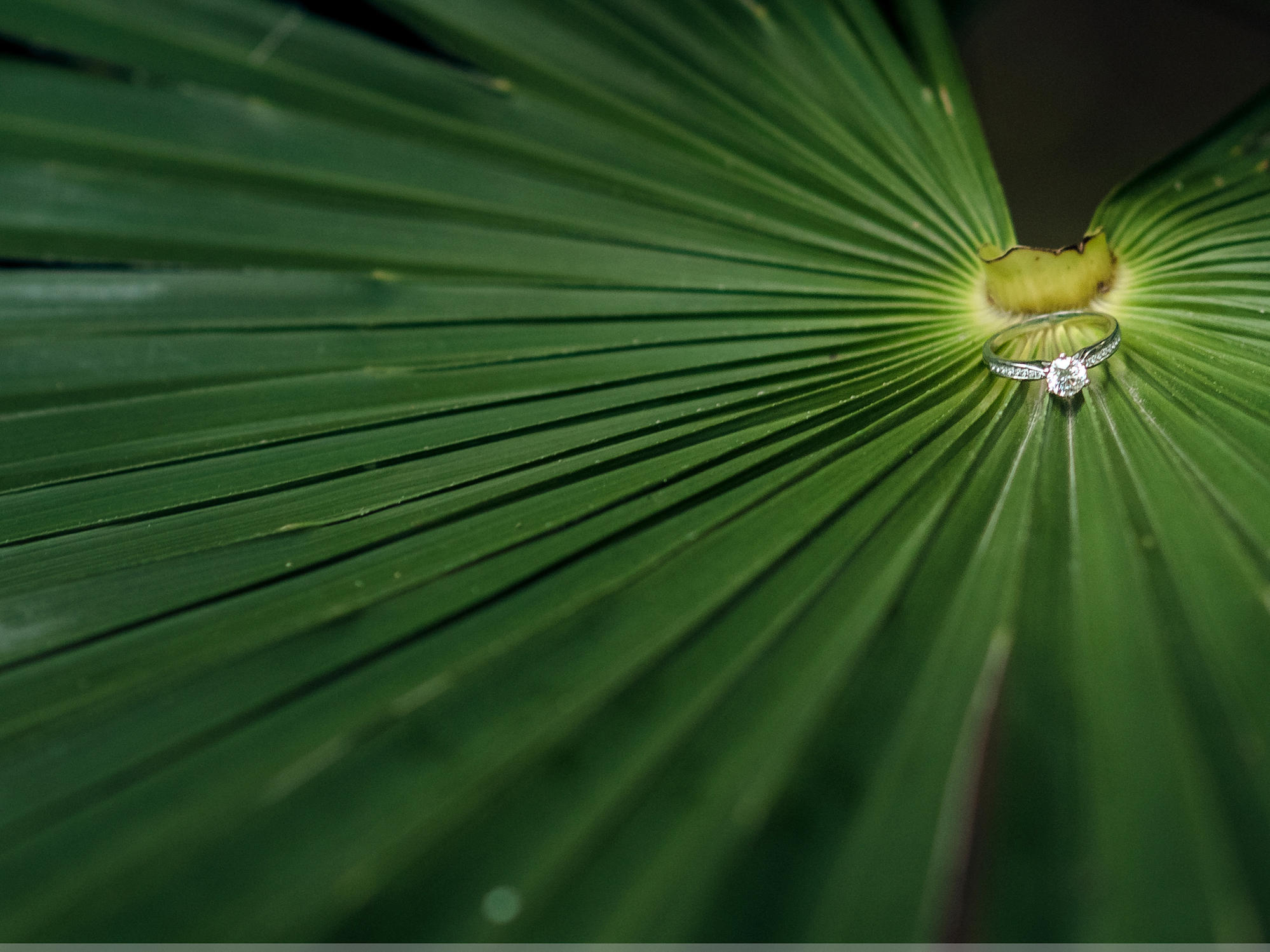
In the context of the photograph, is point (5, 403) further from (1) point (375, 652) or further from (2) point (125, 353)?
(1) point (375, 652)

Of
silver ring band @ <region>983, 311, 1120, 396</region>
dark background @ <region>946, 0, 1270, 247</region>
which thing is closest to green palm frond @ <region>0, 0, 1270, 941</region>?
silver ring band @ <region>983, 311, 1120, 396</region>

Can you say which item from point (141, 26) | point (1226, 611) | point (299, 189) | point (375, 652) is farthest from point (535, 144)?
point (1226, 611)

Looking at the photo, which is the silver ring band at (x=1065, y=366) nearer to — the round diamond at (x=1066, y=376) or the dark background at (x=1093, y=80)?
the round diamond at (x=1066, y=376)

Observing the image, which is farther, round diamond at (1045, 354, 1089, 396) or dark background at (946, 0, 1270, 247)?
dark background at (946, 0, 1270, 247)

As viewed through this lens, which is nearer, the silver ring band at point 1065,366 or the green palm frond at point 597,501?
the green palm frond at point 597,501

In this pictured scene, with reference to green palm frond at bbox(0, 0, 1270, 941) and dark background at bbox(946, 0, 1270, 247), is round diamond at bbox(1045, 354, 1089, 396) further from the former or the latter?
dark background at bbox(946, 0, 1270, 247)

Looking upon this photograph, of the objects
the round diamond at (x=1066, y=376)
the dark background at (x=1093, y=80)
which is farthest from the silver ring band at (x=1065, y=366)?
the dark background at (x=1093, y=80)
